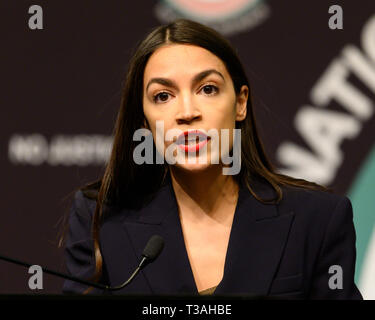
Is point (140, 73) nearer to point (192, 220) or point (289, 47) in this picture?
point (192, 220)

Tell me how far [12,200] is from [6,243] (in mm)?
166

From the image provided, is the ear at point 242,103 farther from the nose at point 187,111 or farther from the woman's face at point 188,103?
the nose at point 187,111

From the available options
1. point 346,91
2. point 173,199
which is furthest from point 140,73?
point 346,91

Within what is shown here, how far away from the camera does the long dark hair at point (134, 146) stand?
1697 millimetres

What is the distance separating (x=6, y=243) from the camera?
2.45 meters

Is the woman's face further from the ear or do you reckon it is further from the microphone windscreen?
the microphone windscreen

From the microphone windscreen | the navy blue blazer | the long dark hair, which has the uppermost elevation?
the long dark hair

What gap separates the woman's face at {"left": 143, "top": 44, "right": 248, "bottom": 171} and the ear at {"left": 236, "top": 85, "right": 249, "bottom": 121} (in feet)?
0.29

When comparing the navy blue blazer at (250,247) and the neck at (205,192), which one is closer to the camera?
the navy blue blazer at (250,247)

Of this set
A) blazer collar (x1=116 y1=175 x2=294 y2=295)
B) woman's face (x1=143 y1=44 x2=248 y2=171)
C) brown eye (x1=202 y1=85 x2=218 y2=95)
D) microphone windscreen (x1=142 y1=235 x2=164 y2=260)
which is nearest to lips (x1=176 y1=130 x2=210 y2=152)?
woman's face (x1=143 y1=44 x2=248 y2=171)

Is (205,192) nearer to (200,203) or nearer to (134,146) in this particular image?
(200,203)

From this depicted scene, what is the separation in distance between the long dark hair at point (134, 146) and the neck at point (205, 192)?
0.06 m

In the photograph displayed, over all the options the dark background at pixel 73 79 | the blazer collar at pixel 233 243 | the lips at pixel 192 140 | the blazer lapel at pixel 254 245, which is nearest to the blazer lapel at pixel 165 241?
the blazer collar at pixel 233 243

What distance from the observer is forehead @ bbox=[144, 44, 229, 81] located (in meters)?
1.63
